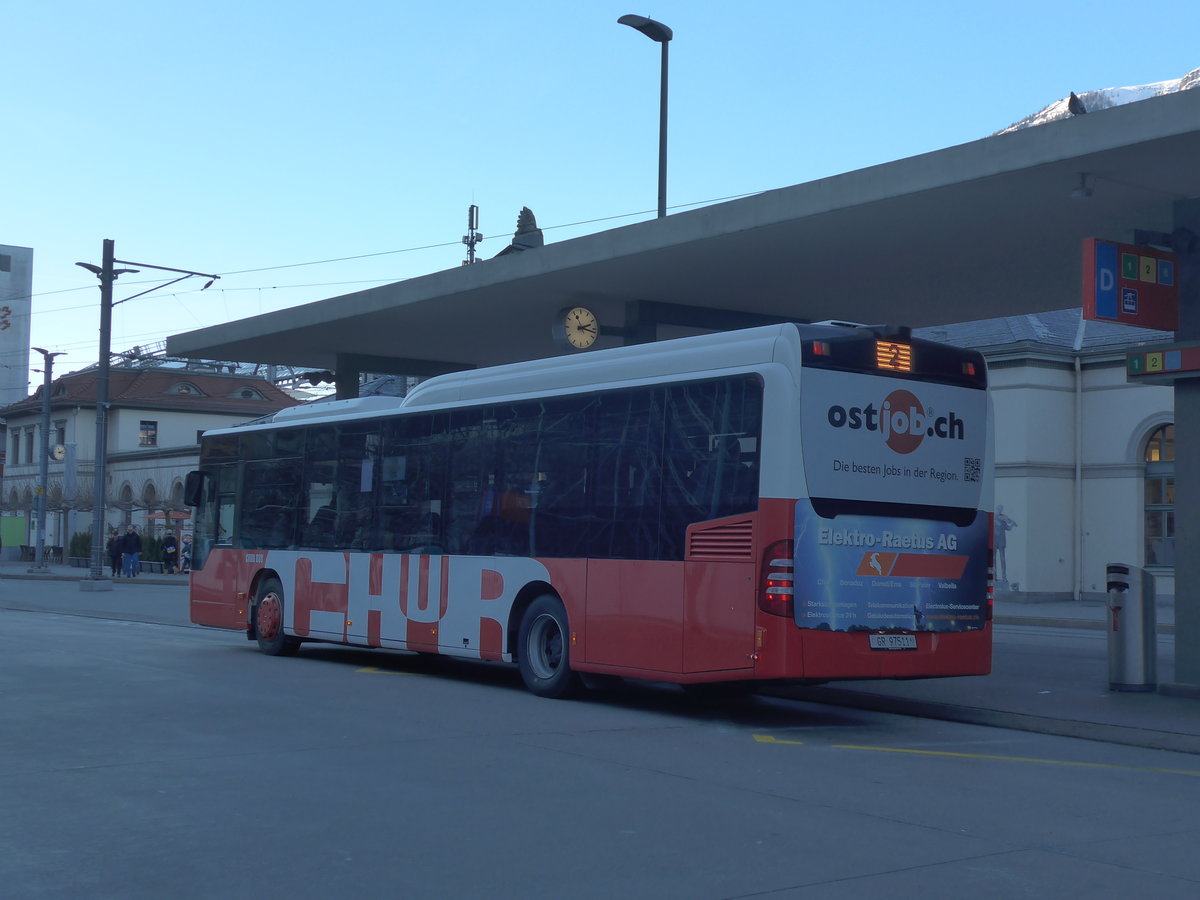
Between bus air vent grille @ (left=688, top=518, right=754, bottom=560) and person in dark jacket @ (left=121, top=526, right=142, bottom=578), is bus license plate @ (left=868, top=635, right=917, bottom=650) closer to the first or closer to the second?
bus air vent grille @ (left=688, top=518, right=754, bottom=560)

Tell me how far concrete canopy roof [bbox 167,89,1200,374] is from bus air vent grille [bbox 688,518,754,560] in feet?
13.5

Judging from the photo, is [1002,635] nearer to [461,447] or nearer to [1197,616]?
[1197,616]

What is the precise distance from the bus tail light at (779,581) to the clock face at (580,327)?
9604 millimetres

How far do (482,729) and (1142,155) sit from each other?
24.1ft

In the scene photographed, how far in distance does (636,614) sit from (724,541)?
4.03 ft

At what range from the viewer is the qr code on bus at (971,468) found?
40.3ft

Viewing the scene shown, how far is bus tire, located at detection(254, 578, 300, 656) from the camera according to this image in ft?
58.6

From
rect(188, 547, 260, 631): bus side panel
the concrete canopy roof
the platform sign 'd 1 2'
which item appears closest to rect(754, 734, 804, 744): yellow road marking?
the platform sign 'd 1 2'

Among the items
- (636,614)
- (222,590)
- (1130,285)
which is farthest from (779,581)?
(222,590)

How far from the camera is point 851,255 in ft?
55.3

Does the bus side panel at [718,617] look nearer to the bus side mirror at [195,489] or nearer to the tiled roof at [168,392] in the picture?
the bus side mirror at [195,489]

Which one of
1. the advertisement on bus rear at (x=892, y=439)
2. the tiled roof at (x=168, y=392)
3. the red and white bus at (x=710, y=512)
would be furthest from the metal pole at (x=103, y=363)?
the tiled roof at (x=168, y=392)

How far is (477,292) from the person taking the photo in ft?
64.5

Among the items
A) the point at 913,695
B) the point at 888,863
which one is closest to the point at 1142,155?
the point at 913,695
